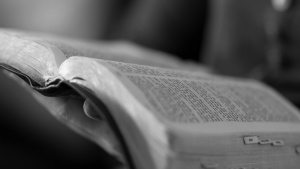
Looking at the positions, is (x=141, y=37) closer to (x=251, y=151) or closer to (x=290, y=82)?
(x=290, y=82)

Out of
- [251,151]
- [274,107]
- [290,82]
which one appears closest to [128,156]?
[251,151]

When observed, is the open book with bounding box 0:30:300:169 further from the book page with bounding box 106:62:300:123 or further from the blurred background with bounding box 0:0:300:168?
the blurred background with bounding box 0:0:300:168

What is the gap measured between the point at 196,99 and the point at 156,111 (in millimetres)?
68

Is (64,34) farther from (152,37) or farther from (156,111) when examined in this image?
(156,111)

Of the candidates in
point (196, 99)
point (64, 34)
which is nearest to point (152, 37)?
point (64, 34)

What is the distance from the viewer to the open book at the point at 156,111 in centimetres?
29

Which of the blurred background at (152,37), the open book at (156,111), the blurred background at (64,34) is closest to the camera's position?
the open book at (156,111)

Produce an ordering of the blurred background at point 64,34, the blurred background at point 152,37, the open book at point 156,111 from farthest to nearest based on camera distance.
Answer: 1. the blurred background at point 64,34
2. the blurred background at point 152,37
3. the open book at point 156,111

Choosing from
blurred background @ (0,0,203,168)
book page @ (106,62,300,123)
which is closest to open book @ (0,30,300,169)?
book page @ (106,62,300,123)

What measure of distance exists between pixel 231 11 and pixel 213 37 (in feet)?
0.30

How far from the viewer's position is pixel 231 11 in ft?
2.58

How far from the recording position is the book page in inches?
12.4

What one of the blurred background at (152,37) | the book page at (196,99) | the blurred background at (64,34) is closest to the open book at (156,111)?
the book page at (196,99)

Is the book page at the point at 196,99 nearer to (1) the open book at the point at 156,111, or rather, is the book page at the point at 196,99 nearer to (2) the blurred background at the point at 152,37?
(1) the open book at the point at 156,111
